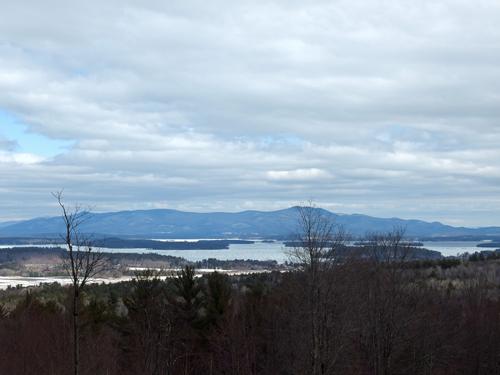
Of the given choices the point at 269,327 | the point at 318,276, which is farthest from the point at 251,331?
the point at 318,276

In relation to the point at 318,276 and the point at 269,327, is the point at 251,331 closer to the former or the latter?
the point at 269,327

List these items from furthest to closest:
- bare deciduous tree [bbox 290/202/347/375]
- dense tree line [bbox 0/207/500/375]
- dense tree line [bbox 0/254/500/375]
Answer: dense tree line [bbox 0/254/500/375]
dense tree line [bbox 0/207/500/375]
bare deciduous tree [bbox 290/202/347/375]

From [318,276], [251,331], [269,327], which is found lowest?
[251,331]

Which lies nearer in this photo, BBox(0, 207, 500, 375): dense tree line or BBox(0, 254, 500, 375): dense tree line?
BBox(0, 207, 500, 375): dense tree line

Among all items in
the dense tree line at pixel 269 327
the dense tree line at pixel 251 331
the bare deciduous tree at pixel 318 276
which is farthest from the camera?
the dense tree line at pixel 251 331

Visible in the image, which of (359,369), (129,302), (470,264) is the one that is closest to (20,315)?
(129,302)

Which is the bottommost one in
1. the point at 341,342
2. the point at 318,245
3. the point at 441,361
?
the point at 441,361

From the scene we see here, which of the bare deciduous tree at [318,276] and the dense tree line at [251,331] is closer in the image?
the bare deciduous tree at [318,276]

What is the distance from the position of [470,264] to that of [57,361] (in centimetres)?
15153

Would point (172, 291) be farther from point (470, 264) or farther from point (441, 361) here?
point (470, 264)

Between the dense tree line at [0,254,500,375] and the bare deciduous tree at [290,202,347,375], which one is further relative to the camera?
the dense tree line at [0,254,500,375]

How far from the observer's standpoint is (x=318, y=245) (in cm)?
3791

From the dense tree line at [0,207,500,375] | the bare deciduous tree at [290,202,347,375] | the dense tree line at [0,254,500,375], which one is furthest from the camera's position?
the dense tree line at [0,254,500,375]

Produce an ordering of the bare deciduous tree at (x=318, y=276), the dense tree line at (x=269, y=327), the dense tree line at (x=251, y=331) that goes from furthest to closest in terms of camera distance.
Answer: the dense tree line at (x=251, y=331)
the dense tree line at (x=269, y=327)
the bare deciduous tree at (x=318, y=276)
